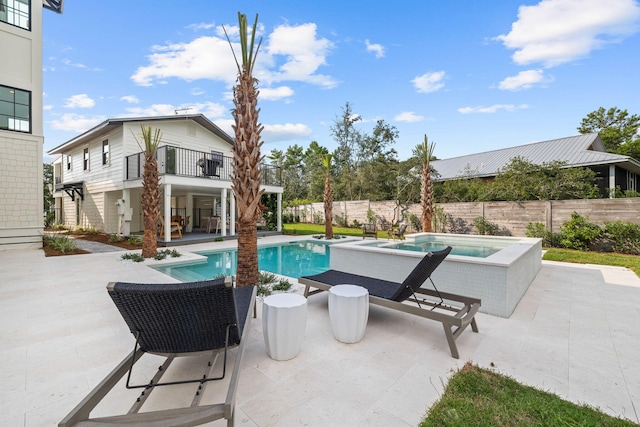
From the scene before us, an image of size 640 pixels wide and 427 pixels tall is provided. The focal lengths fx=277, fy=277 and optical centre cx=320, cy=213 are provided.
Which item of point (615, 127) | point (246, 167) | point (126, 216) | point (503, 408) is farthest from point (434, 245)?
point (615, 127)

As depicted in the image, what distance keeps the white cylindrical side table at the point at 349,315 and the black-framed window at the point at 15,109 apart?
14242 mm

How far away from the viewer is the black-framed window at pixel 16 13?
33.1 ft

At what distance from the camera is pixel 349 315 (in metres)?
3.23

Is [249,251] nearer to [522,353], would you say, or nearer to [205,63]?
[522,353]

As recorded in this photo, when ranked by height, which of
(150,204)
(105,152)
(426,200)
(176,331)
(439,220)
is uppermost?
(105,152)

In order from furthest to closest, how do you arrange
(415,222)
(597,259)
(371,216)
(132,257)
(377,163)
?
1. (377,163)
2. (371,216)
3. (415,222)
4. (132,257)
5. (597,259)

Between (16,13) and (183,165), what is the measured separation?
7.71m

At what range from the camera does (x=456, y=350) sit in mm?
2980

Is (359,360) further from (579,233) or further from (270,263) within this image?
(579,233)

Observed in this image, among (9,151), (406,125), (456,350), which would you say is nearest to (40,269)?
(9,151)

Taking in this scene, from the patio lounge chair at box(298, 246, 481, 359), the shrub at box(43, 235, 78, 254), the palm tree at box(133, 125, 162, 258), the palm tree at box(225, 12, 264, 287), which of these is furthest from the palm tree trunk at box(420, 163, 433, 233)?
the shrub at box(43, 235, 78, 254)

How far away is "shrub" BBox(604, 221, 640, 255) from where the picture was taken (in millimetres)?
9211

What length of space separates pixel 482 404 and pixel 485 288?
247cm

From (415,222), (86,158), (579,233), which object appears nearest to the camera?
(579,233)
